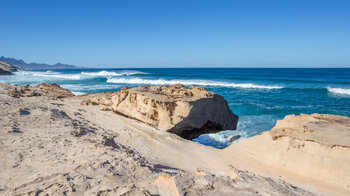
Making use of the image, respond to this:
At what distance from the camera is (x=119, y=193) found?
7.90 feet

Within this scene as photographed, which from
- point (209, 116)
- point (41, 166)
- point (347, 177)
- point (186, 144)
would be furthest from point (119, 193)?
point (209, 116)

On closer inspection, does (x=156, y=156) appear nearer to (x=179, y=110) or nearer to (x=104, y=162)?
(x=104, y=162)

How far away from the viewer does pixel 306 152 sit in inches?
142

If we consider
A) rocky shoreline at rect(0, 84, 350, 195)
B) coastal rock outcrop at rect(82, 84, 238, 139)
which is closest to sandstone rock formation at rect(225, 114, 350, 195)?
rocky shoreline at rect(0, 84, 350, 195)

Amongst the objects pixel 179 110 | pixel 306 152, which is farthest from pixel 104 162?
pixel 306 152

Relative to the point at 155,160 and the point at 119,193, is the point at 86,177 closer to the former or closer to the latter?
the point at 119,193

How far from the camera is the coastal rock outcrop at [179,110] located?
5559 mm

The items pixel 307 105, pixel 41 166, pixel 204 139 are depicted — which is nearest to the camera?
pixel 41 166

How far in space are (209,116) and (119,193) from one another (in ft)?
12.6

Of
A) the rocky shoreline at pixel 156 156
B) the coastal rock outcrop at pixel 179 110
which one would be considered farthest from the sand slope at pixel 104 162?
the coastal rock outcrop at pixel 179 110

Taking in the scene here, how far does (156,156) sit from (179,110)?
1.63 meters

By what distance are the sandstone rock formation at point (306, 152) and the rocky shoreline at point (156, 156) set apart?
0.04 ft

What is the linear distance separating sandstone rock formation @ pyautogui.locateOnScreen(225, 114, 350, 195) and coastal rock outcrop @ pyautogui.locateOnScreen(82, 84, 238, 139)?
136 cm

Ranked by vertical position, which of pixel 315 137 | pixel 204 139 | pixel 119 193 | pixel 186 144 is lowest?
pixel 204 139
